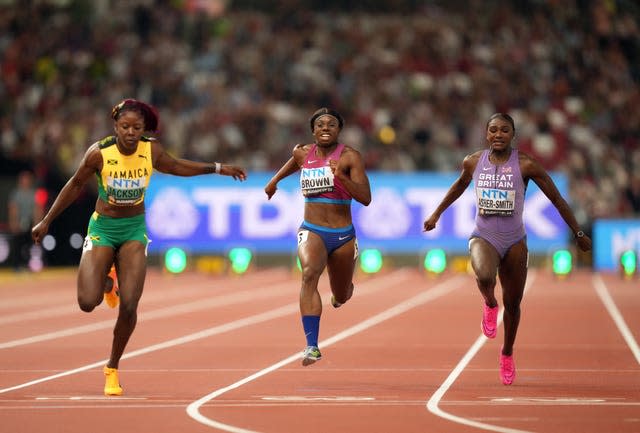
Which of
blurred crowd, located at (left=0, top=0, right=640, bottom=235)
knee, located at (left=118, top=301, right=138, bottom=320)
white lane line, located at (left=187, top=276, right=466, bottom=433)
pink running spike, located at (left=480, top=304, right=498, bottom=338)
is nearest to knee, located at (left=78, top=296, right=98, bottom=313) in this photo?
knee, located at (left=118, top=301, right=138, bottom=320)

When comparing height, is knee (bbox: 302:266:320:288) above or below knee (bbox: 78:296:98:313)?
above

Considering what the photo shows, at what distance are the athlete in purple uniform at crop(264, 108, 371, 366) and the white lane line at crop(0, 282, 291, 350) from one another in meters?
4.83

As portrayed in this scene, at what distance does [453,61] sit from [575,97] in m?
3.40

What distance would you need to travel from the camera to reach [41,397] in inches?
400

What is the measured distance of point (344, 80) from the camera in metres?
35.9

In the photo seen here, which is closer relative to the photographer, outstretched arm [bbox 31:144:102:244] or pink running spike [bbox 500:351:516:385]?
outstretched arm [bbox 31:144:102:244]

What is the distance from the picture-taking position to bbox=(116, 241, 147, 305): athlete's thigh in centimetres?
1040

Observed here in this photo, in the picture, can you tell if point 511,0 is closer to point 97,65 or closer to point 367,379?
point 97,65

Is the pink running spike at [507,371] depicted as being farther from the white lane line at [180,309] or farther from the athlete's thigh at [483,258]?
the white lane line at [180,309]

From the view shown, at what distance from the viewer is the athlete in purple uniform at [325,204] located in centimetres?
1156

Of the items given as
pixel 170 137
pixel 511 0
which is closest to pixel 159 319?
pixel 170 137

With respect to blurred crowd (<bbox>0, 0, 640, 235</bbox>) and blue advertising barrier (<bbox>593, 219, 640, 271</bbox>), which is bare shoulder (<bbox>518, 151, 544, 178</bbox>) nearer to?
blue advertising barrier (<bbox>593, 219, 640, 271</bbox>)

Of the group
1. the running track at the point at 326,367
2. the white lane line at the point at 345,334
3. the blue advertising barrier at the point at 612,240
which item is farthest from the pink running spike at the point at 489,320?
the blue advertising barrier at the point at 612,240

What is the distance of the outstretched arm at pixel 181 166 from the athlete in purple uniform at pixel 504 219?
2.01 metres
